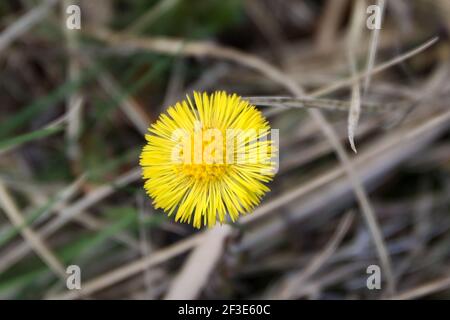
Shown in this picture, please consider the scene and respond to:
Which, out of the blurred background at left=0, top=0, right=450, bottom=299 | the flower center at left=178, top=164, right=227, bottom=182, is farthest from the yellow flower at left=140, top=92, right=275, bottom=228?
the blurred background at left=0, top=0, right=450, bottom=299

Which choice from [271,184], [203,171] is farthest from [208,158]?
[271,184]

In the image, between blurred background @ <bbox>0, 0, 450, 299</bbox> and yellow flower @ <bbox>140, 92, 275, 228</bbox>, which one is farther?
blurred background @ <bbox>0, 0, 450, 299</bbox>

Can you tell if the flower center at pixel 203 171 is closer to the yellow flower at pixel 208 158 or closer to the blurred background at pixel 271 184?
the yellow flower at pixel 208 158

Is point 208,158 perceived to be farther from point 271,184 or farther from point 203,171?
point 271,184

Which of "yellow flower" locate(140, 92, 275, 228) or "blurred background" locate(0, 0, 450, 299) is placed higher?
"blurred background" locate(0, 0, 450, 299)

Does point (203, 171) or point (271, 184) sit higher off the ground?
point (271, 184)

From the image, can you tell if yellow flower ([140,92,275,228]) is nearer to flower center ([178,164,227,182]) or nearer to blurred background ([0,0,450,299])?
flower center ([178,164,227,182])
